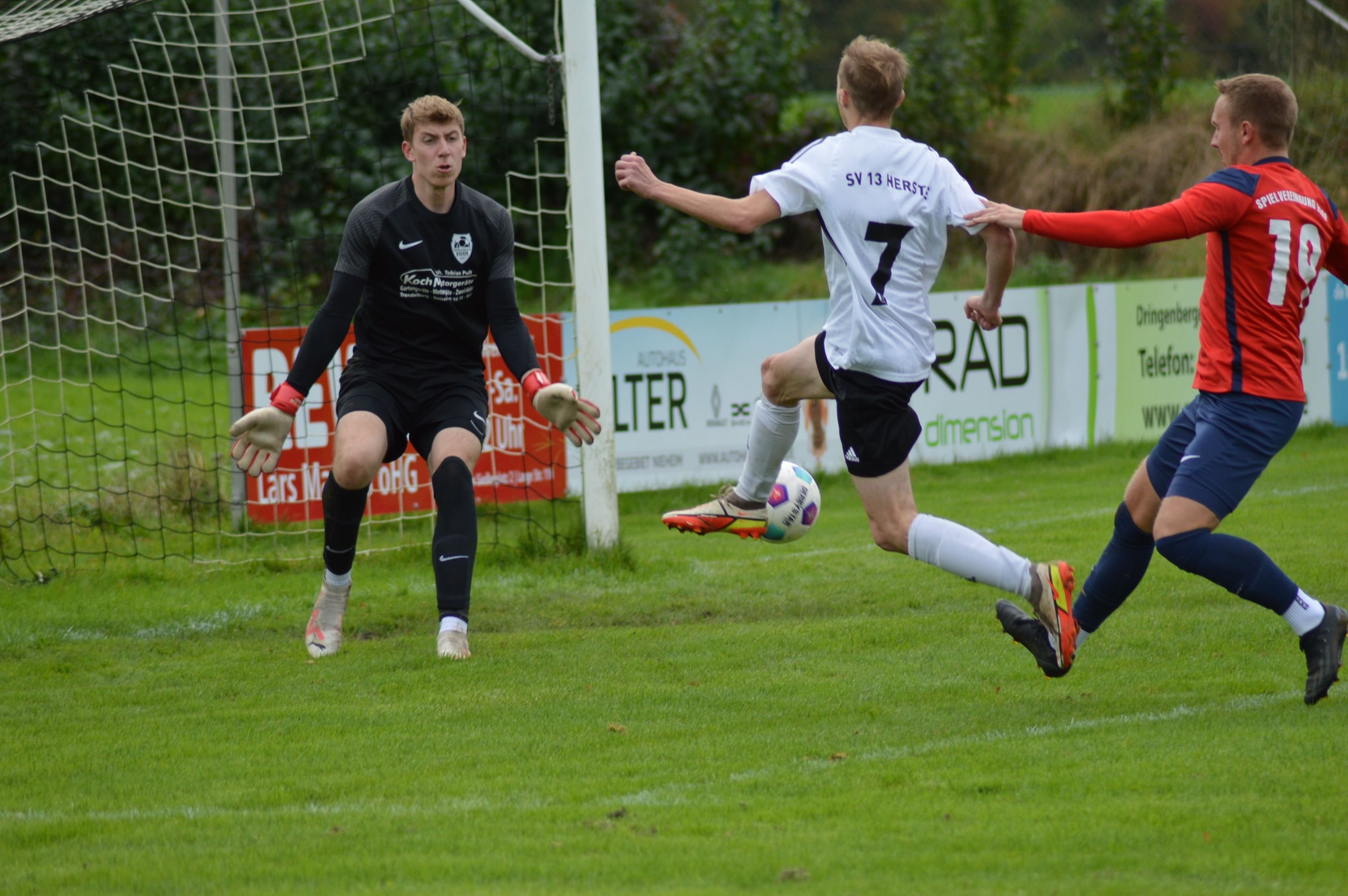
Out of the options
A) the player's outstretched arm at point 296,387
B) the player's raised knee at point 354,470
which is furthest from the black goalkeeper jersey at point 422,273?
the player's raised knee at point 354,470

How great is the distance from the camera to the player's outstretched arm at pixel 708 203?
15.0ft

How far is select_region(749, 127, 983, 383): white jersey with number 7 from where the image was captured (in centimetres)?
481

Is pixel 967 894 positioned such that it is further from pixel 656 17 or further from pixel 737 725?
pixel 656 17

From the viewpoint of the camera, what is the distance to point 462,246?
6.16m

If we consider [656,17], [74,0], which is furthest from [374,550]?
[656,17]

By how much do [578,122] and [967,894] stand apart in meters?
5.61

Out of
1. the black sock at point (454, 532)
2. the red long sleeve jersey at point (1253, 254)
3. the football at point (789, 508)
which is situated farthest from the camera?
the black sock at point (454, 532)

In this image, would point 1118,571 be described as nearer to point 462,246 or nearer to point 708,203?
point 708,203

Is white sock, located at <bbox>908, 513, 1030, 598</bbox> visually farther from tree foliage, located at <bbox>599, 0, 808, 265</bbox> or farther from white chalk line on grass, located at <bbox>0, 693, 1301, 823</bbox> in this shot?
tree foliage, located at <bbox>599, 0, 808, 265</bbox>

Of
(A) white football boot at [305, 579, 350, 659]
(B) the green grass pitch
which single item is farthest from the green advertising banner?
(A) white football boot at [305, 579, 350, 659]

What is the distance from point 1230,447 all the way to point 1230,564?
0.39m

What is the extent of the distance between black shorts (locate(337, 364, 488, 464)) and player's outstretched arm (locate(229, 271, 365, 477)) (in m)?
0.22

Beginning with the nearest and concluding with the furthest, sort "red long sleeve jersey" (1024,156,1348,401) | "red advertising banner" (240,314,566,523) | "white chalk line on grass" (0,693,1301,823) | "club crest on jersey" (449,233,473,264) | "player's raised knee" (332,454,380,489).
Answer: "white chalk line on grass" (0,693,1301,823) < "red long sleeve jersey" (1024,156,1348,401) < "player's raised knee" (332,454,380,489) < "club crest on jersey" (449,233,473,264) < "red advertising banner" (240,314,566,523)

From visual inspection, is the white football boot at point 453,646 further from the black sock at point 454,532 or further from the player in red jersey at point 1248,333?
the player in red jersey at point 1248,333
